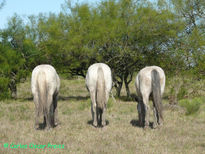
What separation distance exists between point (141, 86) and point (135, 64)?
9059 mm

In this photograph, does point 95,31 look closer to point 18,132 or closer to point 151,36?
point 151,36

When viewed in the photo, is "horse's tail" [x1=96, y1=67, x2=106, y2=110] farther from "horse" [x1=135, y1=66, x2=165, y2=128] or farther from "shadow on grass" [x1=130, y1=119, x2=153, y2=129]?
"shadow on grass" [x1=130, y1=119, x2=153, y2=129]

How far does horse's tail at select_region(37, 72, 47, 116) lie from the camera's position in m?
7.81

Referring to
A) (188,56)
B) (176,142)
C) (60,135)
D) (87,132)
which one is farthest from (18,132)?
(188,56)

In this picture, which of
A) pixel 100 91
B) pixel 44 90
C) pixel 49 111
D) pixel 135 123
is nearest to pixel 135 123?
pixel 135 123

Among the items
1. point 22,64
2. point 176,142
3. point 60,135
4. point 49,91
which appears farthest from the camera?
point 22,64

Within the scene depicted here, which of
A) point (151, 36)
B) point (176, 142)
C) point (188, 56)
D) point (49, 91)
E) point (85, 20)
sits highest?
point (85, 20)

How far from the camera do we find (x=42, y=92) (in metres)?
7.86

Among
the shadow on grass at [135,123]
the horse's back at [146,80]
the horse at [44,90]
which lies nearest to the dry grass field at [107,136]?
the shadow on grass at [135,123]

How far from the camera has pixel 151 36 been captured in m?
15.6

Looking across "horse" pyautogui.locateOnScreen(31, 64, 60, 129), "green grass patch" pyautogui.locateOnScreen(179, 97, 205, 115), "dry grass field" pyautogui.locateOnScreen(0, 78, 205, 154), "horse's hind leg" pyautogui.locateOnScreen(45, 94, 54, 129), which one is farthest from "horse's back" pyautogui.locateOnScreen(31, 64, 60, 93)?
"green grass patch" pyautogui.locateOnScreen(179, 97, 205, 115)

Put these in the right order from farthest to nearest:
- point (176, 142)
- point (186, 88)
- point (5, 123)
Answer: point (186, 88) → point (5, 123) → point (176, 142)

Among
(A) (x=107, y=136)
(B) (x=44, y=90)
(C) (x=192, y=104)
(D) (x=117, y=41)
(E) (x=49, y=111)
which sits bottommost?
(A) (x=107, y=136)

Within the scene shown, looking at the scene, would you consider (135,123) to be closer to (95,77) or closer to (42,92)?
(95,77)
